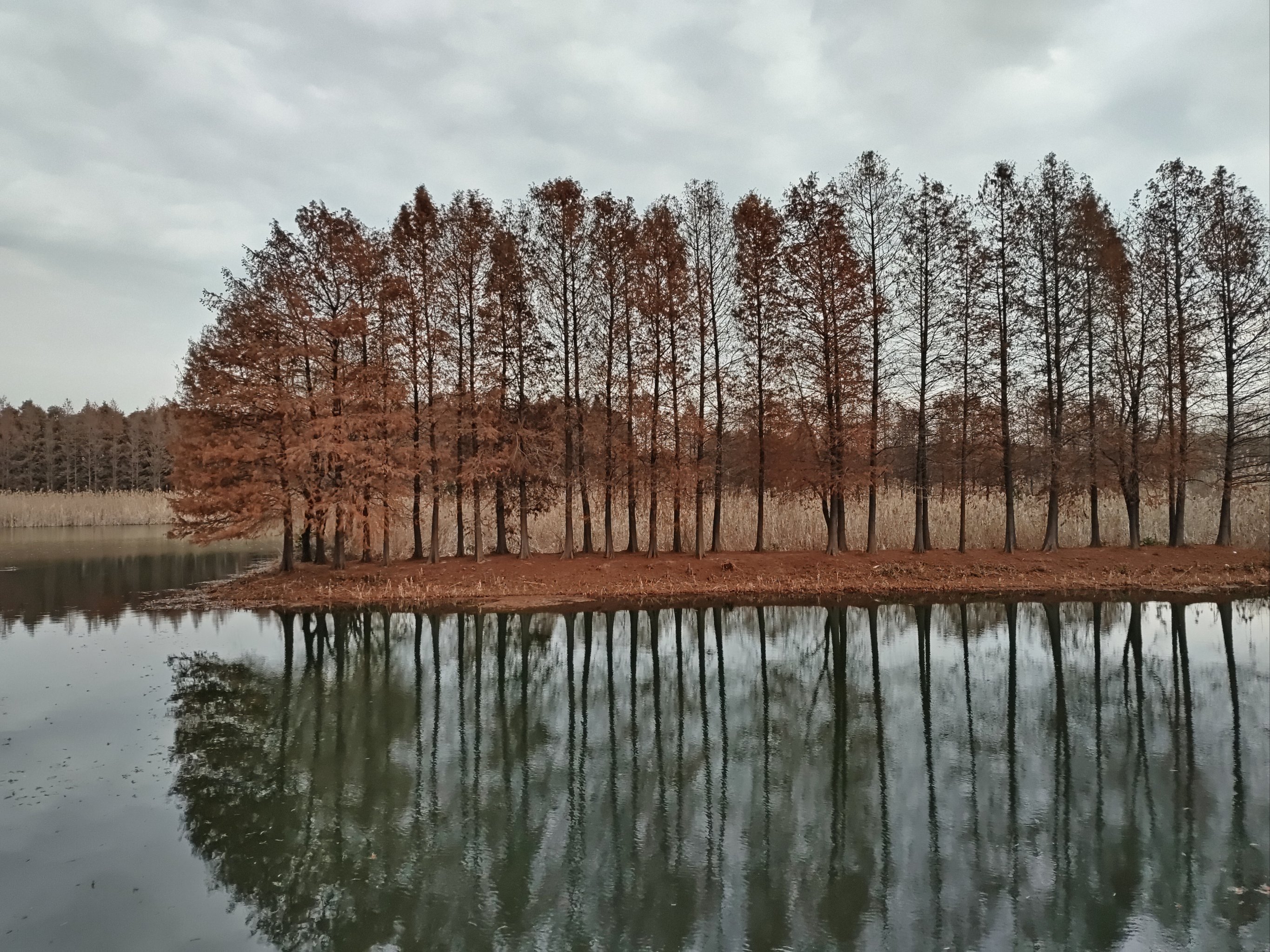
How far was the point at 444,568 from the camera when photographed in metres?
26.2

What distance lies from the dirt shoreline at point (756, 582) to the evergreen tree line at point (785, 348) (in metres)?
1.38

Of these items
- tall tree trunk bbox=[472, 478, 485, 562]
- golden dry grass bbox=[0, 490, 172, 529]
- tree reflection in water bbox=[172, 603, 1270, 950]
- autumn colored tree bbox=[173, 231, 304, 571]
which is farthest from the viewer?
golden dry grass bbox=[0, 490, 172, 529]

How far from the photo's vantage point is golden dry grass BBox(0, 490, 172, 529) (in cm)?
5700

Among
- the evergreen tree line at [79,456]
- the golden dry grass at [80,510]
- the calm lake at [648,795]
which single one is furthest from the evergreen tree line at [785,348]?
the evergreen tree line at [79,456]

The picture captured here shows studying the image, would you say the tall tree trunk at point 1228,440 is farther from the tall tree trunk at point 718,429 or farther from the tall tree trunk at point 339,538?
the tall tree trunk at point 339,538

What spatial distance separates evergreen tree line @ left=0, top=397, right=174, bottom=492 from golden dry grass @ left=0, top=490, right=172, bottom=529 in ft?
65.1

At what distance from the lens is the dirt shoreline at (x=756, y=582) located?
22.1 m

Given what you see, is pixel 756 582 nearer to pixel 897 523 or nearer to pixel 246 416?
pixel 897 523

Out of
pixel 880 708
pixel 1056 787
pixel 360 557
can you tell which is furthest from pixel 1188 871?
pixel 360 557

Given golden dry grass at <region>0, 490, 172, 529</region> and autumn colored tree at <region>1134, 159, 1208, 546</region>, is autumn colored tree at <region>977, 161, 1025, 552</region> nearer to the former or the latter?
autumn colored tree at <region>1134, 159, 1208, 546</region>

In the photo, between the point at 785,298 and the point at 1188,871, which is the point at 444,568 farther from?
the point at 1188,871

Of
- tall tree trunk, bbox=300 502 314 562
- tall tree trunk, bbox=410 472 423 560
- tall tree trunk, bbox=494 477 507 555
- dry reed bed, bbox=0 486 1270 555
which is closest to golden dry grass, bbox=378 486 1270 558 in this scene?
dry reed bed, bbox=0 486 1270 555

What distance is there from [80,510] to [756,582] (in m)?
59.9

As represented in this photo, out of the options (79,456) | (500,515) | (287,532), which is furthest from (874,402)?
(79,456)
